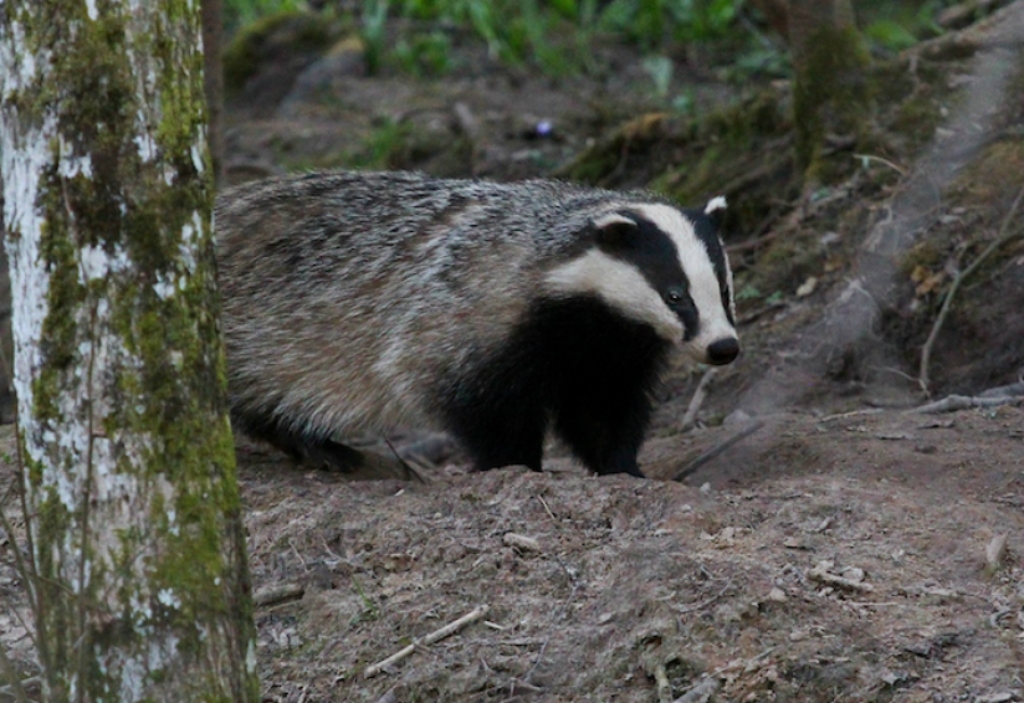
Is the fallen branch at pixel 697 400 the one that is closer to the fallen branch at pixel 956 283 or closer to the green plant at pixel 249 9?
the fallen branch at pixel 956 283

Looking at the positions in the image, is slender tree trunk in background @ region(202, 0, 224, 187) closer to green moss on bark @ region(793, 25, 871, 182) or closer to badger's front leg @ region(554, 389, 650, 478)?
badger's front leg @ region(554, 389, 650, 478)

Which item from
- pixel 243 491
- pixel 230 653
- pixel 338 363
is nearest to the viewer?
pixel 230 653

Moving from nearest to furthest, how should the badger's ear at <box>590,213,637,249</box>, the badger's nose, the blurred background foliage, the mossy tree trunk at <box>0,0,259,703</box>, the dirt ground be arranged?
1. the mossy tree trunk at <box>0,0,259,703</box>
2. the dirt ground
3. the badger's nose
4. the badger's ear at <box>590,213,637,249</box>
5. the blurred background foliage

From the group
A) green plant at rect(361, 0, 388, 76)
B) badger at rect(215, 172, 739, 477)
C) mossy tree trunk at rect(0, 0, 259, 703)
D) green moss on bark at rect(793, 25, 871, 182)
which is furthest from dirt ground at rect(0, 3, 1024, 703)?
green plant at rect(361, 0, 388, 76)

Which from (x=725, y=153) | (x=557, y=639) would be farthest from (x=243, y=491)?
(x=725, y=153)

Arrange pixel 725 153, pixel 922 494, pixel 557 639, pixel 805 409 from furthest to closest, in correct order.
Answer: pixel 725 153 < pixel 805 409 < pixel 922 494 < pixel 557 639

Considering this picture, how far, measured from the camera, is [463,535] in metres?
4.55

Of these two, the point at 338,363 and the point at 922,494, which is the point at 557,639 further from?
the point at 338,363

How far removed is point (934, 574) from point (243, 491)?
2529 millimetres

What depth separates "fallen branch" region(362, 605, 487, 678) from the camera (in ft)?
13.1

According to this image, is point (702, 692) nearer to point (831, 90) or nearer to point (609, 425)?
point (609, 425)

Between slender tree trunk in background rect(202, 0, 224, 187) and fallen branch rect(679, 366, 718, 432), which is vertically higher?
slender tree trunk in background rect(202, 0, 224, 187)

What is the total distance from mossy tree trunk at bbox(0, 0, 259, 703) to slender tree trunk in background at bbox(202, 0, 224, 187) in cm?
509

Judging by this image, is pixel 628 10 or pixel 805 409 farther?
pixel 628 10
